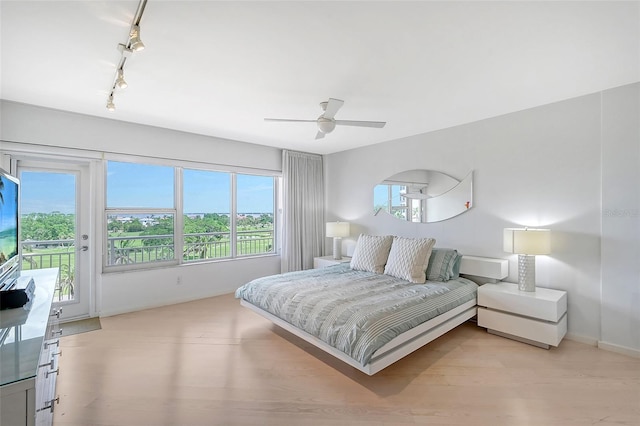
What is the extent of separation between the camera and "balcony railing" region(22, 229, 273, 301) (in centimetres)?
337

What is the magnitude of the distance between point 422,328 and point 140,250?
3.69 m

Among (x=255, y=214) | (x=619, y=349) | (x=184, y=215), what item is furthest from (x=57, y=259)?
(x=619, y=349)

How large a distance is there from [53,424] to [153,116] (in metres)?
2.98

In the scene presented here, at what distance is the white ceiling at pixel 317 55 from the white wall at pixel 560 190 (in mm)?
249

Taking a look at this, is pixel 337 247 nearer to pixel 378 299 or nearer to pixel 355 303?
pixel 378 299

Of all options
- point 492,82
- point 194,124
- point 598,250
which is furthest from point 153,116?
point 598,250

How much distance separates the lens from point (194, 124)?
12.3 ft

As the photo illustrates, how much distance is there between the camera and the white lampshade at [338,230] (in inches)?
191

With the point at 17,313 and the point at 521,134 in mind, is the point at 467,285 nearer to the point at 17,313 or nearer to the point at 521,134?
the point at 521,134

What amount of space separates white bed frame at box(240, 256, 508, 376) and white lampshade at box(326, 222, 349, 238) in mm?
1912

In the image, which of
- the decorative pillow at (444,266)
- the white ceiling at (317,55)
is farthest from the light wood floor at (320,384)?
the white ceiling at (317,55)

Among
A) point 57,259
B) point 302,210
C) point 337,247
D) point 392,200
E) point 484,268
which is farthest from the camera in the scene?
point 302,210

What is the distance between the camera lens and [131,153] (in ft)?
12.3

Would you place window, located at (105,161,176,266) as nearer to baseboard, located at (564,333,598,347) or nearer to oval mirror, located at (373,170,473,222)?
oval mirror, located at (373,170,473,222)
